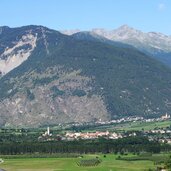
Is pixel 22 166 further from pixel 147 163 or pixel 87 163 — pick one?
pixel 147 163

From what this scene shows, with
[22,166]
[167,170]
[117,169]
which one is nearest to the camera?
[167,170]

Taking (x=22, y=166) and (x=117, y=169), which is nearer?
(x=117, y=169)

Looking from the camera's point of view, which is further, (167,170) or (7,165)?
(7,165)

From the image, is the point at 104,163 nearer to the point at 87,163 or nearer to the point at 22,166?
the point at 87,163

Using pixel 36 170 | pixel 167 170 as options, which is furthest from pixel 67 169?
pixel 167 170

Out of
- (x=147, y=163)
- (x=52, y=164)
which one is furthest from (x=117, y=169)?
(x=52, y=164)

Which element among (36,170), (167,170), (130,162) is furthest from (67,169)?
(167,170)

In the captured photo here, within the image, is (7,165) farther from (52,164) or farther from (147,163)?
(147,163)

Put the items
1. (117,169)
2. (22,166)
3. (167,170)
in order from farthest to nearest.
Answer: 1. (22,166)
2. (117,169)
3. (167,170)
